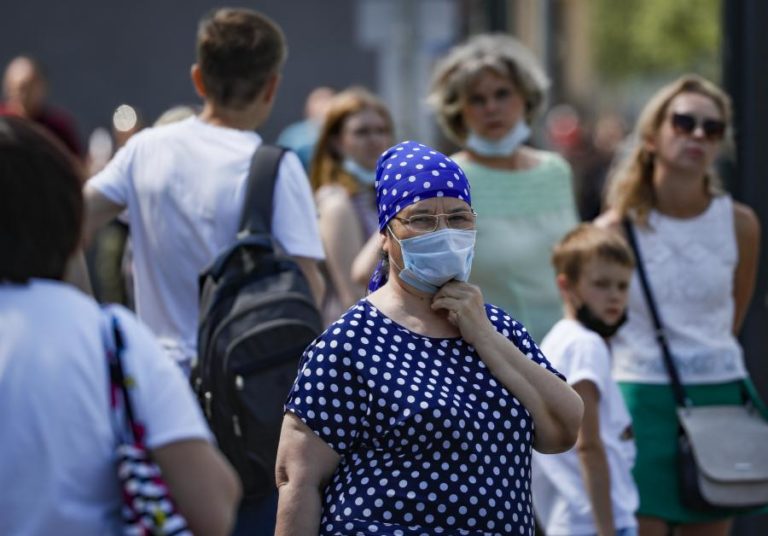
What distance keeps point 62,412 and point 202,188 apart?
210cm

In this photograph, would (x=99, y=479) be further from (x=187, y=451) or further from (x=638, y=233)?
(x=638, y=233)

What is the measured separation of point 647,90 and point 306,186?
58.6 m

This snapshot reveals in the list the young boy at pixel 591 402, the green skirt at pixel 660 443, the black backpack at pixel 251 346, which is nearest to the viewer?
the black backpack at pixel 251 346

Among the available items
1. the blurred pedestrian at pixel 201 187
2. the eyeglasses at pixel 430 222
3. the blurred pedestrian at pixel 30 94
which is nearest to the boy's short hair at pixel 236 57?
the blurred pedestrian at pixel 201 187

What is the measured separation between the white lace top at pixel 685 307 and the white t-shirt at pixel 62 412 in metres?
3.24

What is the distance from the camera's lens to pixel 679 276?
5.89 meters

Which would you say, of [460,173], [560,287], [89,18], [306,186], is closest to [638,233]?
[560,287]

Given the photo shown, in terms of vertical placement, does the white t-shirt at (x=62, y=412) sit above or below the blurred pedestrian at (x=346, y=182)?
above

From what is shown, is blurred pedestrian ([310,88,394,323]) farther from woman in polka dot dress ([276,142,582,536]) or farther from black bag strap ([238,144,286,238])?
woman in polka dot dress ([276,142,582,536])

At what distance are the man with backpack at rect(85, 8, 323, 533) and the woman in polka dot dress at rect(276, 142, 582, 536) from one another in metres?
1.05

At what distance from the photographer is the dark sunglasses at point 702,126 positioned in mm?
6012

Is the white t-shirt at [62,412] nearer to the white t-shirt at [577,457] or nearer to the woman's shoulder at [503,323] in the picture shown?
the woman's shoulder at [503,323]

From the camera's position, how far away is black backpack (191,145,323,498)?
14.8 ft

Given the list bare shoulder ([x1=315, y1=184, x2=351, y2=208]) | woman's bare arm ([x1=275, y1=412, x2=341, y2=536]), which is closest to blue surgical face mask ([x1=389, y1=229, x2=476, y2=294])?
woman's bare arm ([x1=275, y1=412, x2=341, y2=536])
